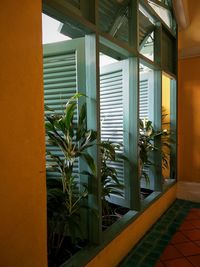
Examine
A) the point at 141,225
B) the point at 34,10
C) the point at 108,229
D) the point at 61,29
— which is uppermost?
the point at 61,29

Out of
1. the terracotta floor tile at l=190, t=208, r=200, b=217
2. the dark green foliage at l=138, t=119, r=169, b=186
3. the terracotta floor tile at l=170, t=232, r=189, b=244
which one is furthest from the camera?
the terracotta floor tile at l=190, t=208, r=200, b=217

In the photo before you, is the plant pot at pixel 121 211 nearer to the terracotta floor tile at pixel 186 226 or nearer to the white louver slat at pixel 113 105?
the white louver slat at pixel 113 105

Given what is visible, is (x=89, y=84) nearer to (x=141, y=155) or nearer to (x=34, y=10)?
(x=34, y=10)

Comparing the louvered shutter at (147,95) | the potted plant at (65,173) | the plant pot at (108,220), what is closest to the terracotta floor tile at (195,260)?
the plant pot at (108,220)

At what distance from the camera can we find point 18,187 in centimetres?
108

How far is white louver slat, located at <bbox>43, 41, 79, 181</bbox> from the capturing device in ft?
5.98

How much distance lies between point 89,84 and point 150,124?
145 centimetres

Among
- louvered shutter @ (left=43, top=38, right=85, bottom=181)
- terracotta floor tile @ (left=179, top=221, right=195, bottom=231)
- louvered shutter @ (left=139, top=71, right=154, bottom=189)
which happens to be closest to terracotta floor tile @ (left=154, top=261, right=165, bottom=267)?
terracotta floor tile @ (left=179, top=221, right=195, bottom=231)

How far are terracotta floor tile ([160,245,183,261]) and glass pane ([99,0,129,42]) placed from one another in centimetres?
197

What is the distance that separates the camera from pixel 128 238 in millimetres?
2252

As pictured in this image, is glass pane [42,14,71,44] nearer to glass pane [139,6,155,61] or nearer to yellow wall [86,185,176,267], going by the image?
glass pane [139,6,155,61]

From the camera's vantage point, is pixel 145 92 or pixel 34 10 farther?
pixel 145 92

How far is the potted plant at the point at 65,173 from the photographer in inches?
62.1

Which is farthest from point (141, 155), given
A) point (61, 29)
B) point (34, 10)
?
point (34, 10)
